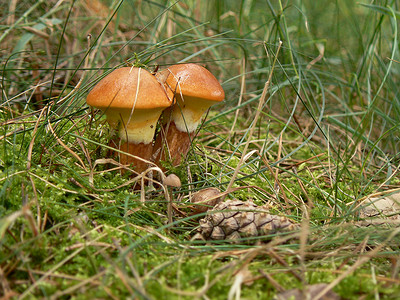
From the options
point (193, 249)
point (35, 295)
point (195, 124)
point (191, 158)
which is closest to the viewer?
point (35, 295)


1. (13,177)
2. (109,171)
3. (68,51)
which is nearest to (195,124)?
(109,171)

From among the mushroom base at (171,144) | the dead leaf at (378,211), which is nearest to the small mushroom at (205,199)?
the mushroom base at (171,144)

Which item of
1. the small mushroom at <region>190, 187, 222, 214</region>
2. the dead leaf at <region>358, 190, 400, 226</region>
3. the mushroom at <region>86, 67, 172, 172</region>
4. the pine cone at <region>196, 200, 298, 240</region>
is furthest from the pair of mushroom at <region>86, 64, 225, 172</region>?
the dead leaf at <region>358, 190, 400, 226</region>

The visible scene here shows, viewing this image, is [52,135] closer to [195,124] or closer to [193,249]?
[195,124]

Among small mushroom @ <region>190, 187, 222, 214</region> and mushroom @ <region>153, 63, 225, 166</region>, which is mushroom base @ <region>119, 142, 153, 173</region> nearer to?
mushroom @ <region>153, 63, 225, 166</region>

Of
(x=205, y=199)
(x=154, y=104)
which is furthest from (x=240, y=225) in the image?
(x=154, y=104)

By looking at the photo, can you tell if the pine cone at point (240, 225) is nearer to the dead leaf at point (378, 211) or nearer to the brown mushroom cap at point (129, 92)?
the dead leaf at point (378, 211)
